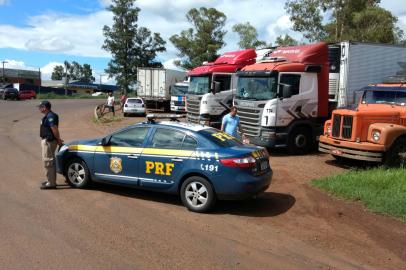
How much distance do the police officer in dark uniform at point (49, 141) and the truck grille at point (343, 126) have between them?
7.24 meters

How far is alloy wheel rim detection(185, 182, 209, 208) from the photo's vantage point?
24.5 feet

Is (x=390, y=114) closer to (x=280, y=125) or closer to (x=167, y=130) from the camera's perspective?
(x=280, y=125)

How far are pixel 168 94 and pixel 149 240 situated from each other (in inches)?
1177

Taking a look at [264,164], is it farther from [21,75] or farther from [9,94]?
[21,75]

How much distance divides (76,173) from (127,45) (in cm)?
5789

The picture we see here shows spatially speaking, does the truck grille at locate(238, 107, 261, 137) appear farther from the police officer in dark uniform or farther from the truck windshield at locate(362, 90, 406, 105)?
the police officer in dark uniform

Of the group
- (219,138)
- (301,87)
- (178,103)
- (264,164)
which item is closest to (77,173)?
(219,138)

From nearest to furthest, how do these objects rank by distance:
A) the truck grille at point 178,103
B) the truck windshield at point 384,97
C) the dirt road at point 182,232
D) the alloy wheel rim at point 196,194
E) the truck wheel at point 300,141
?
the dirt road at point 182,232, the alloy wheel rim at point 196,194, the truck windshield at point 384,97, the truck wheel at point 300,141, the truck grille at point 178,103

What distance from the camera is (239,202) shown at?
8367 mm

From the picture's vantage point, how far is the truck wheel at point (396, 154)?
11336mm

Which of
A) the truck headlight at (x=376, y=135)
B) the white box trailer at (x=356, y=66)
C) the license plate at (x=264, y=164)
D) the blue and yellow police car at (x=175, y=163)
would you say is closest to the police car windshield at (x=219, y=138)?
the blue and yellow police car at (x=175, y=163)

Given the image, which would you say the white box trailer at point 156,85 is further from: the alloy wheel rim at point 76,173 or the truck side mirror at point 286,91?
the alloy wheel rim at point 76,173

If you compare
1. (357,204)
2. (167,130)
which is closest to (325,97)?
(357,204)

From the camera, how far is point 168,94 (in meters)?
35.5
